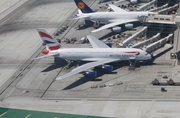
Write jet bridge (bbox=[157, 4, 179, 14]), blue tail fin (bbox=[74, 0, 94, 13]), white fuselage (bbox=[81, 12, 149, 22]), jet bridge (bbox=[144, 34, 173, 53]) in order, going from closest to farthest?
jet bridge (bbox=[144, 34, 173, 53]), white fuselage (bbox=[81, 12, 149, 22]), jet bridge (bbox=[157, 4, 179, 14]), blue tail fin (bbox=[74, 0, 94, 13])

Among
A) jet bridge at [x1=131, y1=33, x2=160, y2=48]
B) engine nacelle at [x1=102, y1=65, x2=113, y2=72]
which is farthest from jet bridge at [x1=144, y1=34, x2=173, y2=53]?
engine nacelle at [x1=102, y1=65, x2=113, y2=72]

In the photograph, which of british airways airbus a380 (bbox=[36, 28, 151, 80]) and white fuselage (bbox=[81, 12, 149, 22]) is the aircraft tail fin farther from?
white fuselage (bbox=[81, 12, 149, 22])

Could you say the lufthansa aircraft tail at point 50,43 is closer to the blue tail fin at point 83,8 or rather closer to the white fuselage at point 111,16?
the white fuselage at point 111,16

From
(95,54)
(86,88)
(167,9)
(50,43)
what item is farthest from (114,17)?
(86,88)

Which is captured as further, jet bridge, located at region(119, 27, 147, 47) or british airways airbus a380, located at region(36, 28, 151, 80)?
jet bridge, located at region(119, 27, 147, 47)

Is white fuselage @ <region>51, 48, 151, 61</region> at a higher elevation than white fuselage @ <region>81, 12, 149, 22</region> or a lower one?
lower

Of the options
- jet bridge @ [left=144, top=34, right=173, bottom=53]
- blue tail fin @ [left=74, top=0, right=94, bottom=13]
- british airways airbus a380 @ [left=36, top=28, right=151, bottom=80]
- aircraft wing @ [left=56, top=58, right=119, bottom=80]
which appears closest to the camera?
aircraft wing @ [left=56, top=58, right=119, bottom=80]

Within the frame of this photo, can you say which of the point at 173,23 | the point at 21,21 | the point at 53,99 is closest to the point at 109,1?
the point at 21,21

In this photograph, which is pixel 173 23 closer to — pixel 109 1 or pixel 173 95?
pixel 173 95
